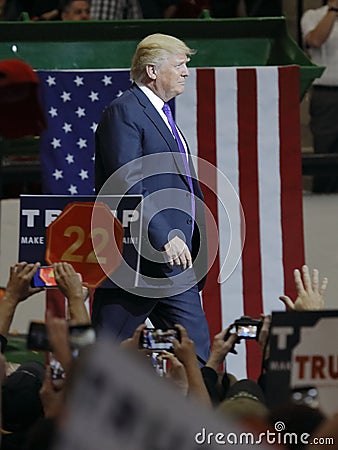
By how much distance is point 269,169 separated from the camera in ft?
26.2

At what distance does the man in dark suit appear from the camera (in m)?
6.18

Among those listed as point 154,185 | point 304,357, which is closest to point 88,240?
point 154,185

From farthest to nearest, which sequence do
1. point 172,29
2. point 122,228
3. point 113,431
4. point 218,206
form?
point 172,29, point 218,206, point 122,228, point 113,431

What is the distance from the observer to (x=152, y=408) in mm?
2574

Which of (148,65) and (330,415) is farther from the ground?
(148,65)

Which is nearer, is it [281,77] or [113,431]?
[113,431]

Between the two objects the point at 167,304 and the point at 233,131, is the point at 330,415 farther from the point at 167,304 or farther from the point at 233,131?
the point at 233,131

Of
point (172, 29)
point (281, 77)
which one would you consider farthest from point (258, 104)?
point (172, 29)

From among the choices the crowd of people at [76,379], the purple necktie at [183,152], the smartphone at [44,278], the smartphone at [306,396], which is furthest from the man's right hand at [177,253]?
the smartphone at [306,396]

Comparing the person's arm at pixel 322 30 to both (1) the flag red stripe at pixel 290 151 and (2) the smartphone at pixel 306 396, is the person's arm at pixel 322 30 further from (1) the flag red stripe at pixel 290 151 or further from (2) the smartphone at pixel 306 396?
(2) the smartphone at pixel 306 396

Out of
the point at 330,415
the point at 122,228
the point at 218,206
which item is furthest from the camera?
the point at 218,206

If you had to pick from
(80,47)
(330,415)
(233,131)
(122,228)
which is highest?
(80,47)

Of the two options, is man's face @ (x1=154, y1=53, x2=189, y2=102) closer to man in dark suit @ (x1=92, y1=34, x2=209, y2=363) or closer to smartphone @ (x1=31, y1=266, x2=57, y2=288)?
man in dark suit @ (x1=92, y1=34, x2=209, y2=363)

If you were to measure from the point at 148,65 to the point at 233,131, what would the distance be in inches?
70.1
